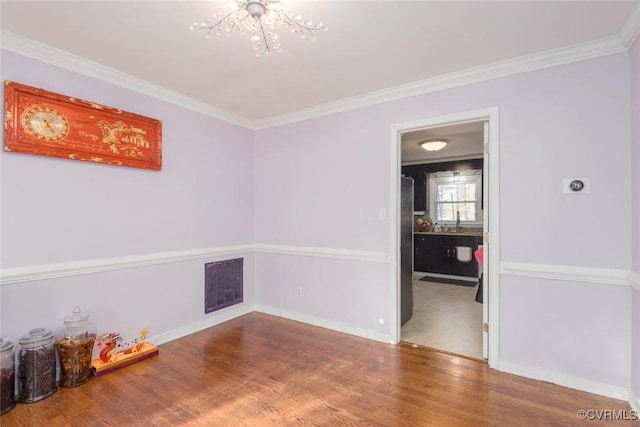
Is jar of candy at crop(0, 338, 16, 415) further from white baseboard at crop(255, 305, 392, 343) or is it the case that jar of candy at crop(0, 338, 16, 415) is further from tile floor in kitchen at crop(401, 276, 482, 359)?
tile floor in kitchen at crop(401, 276, 482, 359)

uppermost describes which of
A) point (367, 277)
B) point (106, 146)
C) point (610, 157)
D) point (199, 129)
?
point (199, 129)

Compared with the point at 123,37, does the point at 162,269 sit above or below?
below

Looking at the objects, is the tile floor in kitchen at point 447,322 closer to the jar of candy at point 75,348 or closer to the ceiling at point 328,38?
the ceiling at point 328,38

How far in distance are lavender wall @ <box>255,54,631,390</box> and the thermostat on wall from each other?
34mm

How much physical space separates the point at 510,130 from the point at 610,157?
670 millimetres

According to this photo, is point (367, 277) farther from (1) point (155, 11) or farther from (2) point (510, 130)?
(1) point (155, 11)

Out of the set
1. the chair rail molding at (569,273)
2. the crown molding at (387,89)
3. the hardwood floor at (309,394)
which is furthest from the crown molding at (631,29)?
the hardwood floor at (309,394)

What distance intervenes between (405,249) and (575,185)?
1.70 metres

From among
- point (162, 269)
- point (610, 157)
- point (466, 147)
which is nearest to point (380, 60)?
point (610, 157)

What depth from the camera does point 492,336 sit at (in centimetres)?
266

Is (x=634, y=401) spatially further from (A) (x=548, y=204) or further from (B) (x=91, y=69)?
(B) (x=91, y=69)

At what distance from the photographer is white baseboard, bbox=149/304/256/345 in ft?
10.4

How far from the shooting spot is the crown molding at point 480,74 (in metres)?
2.28

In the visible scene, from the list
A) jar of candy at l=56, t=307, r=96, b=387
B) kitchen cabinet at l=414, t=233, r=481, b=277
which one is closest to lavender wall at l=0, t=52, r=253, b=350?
jar of candy at l=56, t=307, r=96, b=387
